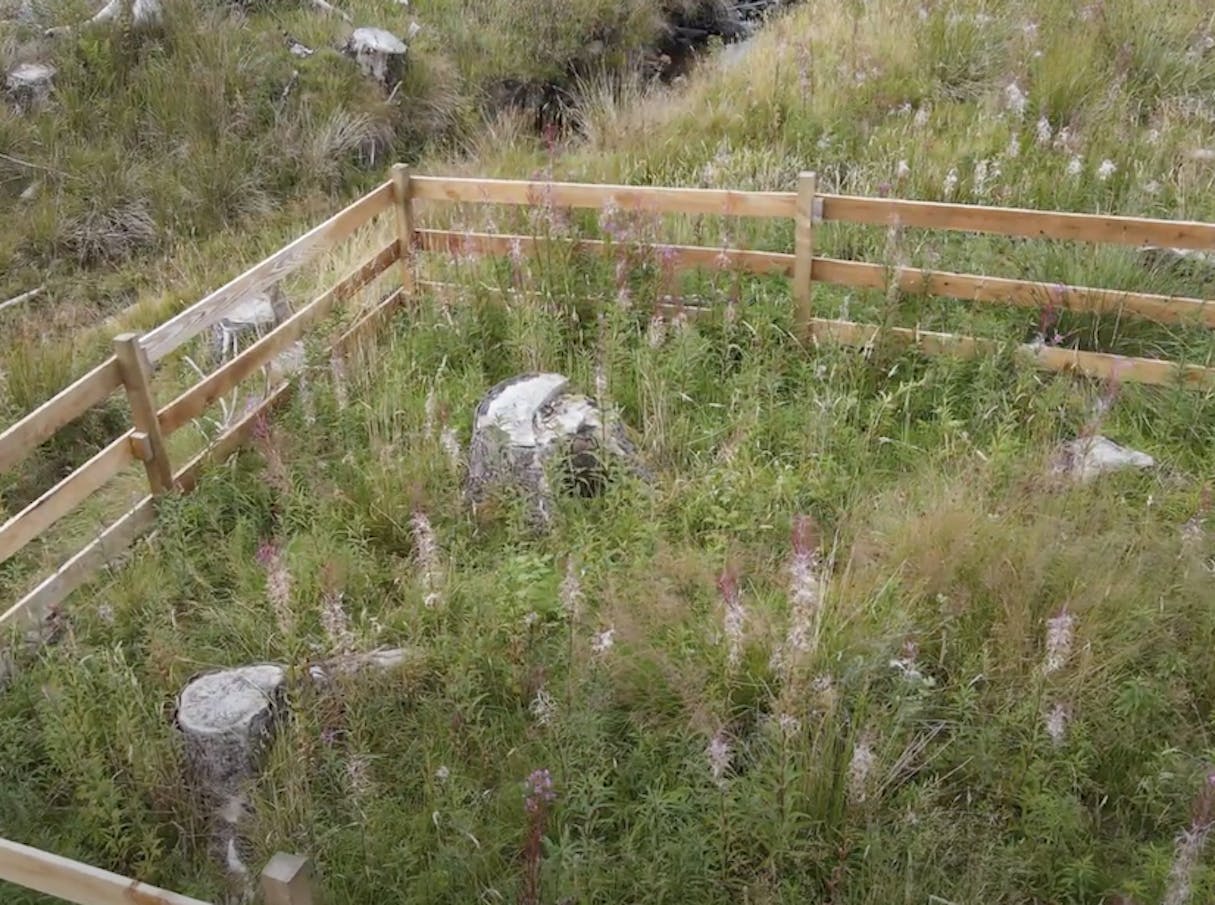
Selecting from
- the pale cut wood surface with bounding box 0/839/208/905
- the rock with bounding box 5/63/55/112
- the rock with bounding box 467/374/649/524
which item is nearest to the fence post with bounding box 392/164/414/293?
the rock with bounding box 467/374/649/524

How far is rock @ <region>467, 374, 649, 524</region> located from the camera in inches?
196

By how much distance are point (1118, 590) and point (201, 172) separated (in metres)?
8.63

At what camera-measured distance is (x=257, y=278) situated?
18.5 ft

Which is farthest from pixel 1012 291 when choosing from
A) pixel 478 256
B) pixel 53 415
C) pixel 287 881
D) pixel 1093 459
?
pixel 287 881

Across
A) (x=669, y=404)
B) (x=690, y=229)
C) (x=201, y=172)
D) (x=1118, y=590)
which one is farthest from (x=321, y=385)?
(x=201, y=172)

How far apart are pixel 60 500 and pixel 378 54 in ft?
26.8

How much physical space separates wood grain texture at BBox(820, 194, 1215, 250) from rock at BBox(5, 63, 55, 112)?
8138mm

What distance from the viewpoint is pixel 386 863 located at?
3.31 m

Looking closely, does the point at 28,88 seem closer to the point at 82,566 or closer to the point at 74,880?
the point at 82,566

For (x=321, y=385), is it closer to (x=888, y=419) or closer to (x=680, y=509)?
(x=680, y=509)

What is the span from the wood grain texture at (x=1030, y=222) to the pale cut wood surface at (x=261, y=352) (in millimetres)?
2792

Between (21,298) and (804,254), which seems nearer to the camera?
(804,254)

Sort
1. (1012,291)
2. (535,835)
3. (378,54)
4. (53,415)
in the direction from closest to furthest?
(535,835)
(53,415)
(1012,291)
(378,54)

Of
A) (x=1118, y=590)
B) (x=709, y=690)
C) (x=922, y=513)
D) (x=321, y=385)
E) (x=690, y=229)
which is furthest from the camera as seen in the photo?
(x=690, y=229)
